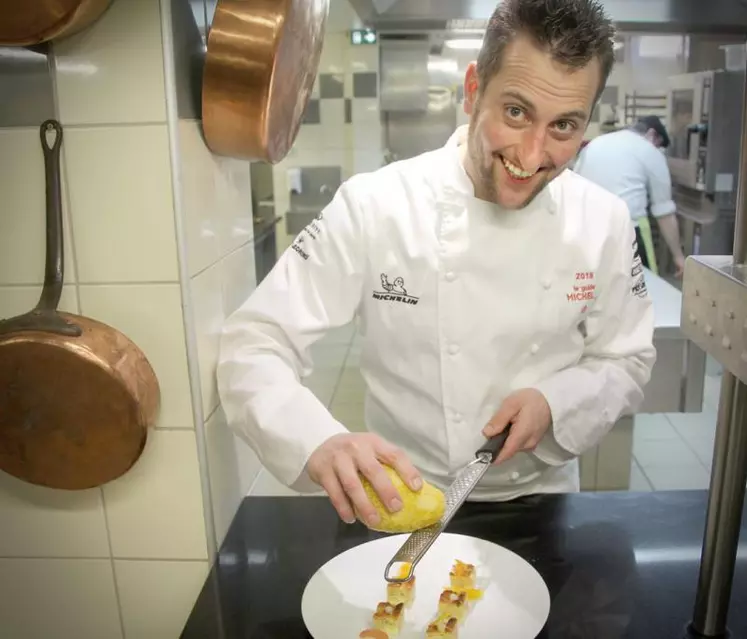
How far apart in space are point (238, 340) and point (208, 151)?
0.80 ft

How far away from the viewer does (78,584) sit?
94 centimetres

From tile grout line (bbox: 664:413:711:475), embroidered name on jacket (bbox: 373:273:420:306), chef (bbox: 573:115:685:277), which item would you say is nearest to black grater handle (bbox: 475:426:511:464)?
embroidered name on jacket (bbox: 373:273:420:306)

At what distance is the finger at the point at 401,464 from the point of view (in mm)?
715

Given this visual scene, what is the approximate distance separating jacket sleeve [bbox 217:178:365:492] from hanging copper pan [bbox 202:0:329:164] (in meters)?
0.18

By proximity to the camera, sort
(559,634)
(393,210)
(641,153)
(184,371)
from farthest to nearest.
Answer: (641,153) → (393,210) → (184,371) → (559,634)

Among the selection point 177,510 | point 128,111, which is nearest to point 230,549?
point 177,510

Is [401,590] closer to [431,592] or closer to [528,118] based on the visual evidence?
[431,592]

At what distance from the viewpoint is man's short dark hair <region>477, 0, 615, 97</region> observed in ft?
2.89

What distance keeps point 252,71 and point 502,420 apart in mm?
536

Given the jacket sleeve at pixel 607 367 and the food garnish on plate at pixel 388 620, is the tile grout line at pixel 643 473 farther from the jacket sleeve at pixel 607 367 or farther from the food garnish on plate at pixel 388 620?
the food garnish on plate at pixel 388 620

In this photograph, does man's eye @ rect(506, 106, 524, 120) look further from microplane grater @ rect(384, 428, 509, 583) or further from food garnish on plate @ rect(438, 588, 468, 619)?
food garnish on plate @ rect(438, 588, 468, 619)

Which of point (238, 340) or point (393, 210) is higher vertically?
point (393, 210)

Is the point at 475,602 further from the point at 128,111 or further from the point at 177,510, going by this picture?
the point at 128,111

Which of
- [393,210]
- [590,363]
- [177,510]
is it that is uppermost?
[393,210]
